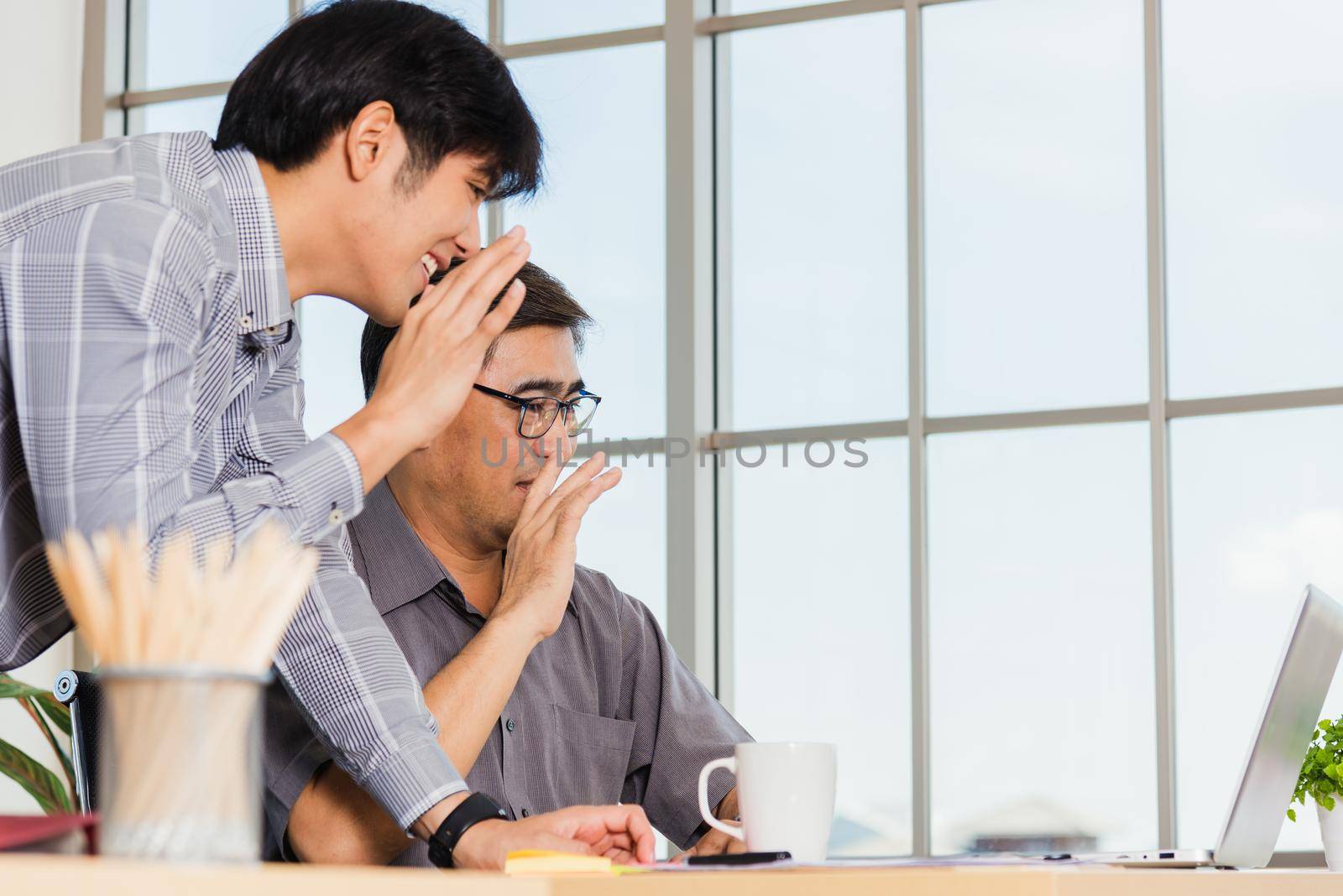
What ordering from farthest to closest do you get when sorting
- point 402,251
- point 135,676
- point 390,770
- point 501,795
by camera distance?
point 501,795, point 402,251, point 390,770, point 135,676

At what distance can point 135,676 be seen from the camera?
63 cm

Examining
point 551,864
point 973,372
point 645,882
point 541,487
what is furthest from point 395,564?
point 973,372

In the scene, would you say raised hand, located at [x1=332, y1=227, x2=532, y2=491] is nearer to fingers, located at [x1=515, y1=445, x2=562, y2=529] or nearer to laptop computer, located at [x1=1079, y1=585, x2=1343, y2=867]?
fingers, located at [x1=515, y1=445, x2=562, y2=529]

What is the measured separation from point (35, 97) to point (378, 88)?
13.5ft

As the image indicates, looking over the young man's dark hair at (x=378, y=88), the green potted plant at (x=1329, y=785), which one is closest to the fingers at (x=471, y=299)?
the young man's dark hair at (x=378, y=88)

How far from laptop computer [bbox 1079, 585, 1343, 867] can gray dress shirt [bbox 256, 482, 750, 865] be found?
574mm

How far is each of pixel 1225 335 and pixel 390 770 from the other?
131 inches

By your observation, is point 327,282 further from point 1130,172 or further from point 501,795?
point 1130,172

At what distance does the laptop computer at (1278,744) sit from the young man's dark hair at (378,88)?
3.21 ft

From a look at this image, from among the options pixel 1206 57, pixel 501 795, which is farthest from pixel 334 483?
pixel 1206 57

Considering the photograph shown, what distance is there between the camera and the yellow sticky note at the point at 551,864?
1017 mm

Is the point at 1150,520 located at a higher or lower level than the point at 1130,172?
lower

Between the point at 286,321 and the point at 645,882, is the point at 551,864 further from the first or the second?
the point at 286,321

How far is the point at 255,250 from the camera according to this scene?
1356mm
